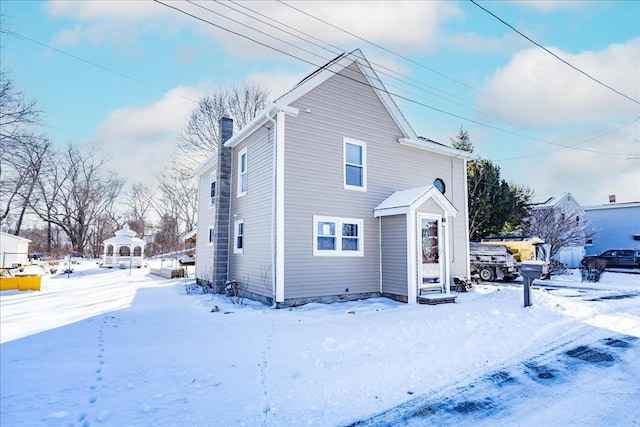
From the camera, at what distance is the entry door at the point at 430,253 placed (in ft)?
36.4

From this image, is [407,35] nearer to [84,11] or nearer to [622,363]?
[84,11]

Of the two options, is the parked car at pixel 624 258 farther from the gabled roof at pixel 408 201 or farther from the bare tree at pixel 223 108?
the bare tree at pixel 223 108

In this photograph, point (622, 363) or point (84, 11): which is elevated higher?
point (84, 11)

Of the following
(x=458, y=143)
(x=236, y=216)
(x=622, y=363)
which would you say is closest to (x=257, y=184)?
(x=236, y=216)

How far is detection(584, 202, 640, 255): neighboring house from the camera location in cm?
2989

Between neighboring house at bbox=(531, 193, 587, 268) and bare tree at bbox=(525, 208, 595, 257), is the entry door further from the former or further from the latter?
neighboring house at bbox=(531, 193, 587, 268)

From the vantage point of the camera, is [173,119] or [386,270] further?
[173,119]

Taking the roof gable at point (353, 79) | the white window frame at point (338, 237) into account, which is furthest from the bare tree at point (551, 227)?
the white window frame at point (338, 237)

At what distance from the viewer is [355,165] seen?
1152 centimetres

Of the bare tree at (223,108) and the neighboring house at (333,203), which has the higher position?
the bare tree at (223,108)

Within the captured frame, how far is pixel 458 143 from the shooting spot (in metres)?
25.5

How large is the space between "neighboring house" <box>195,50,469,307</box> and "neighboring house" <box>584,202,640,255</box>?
92.1 ft

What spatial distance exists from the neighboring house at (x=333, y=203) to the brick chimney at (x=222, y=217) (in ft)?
0.17

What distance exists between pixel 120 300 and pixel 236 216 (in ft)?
Result: 15.1
